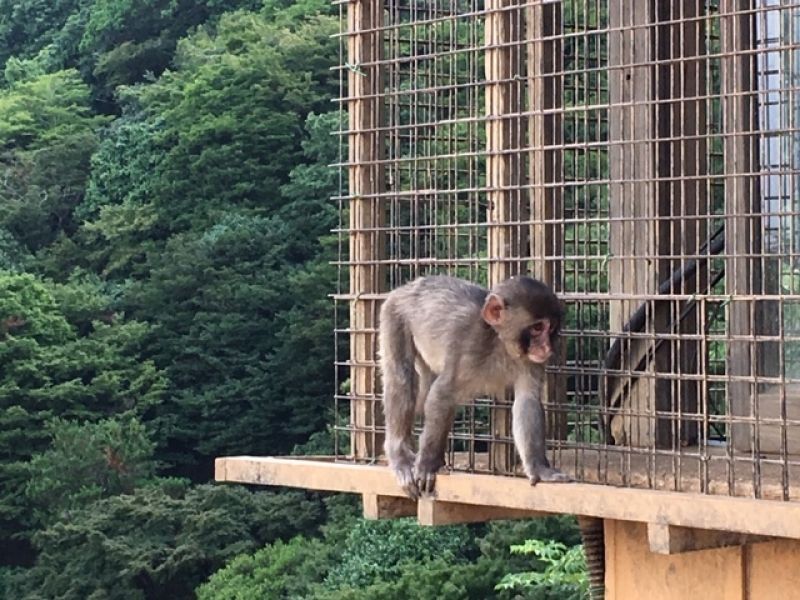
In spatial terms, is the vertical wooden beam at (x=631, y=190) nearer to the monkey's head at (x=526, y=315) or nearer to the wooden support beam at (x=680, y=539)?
the monkey's head at (x=526, y=315)

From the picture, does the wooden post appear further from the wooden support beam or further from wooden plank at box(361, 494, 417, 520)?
the wooden support beam

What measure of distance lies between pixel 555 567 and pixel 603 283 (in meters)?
9.34

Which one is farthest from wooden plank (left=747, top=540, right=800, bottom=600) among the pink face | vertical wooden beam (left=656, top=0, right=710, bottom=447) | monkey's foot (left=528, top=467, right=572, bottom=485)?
the pink face

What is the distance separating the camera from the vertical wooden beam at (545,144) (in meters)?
6.09

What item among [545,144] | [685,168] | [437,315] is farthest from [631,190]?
[437,315]

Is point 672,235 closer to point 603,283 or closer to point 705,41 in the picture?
point 705,41

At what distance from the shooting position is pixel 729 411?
5.72 m

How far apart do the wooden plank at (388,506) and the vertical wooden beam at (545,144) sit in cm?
63

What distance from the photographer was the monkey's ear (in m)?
5.91

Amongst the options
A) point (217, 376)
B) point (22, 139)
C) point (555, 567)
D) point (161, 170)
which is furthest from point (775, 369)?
point (22, 139)

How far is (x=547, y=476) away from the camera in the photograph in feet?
18.5

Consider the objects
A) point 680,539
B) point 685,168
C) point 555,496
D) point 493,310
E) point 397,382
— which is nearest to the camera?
point 680,539

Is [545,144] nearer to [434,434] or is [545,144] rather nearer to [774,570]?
[434,434]

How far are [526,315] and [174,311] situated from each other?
25.1m
